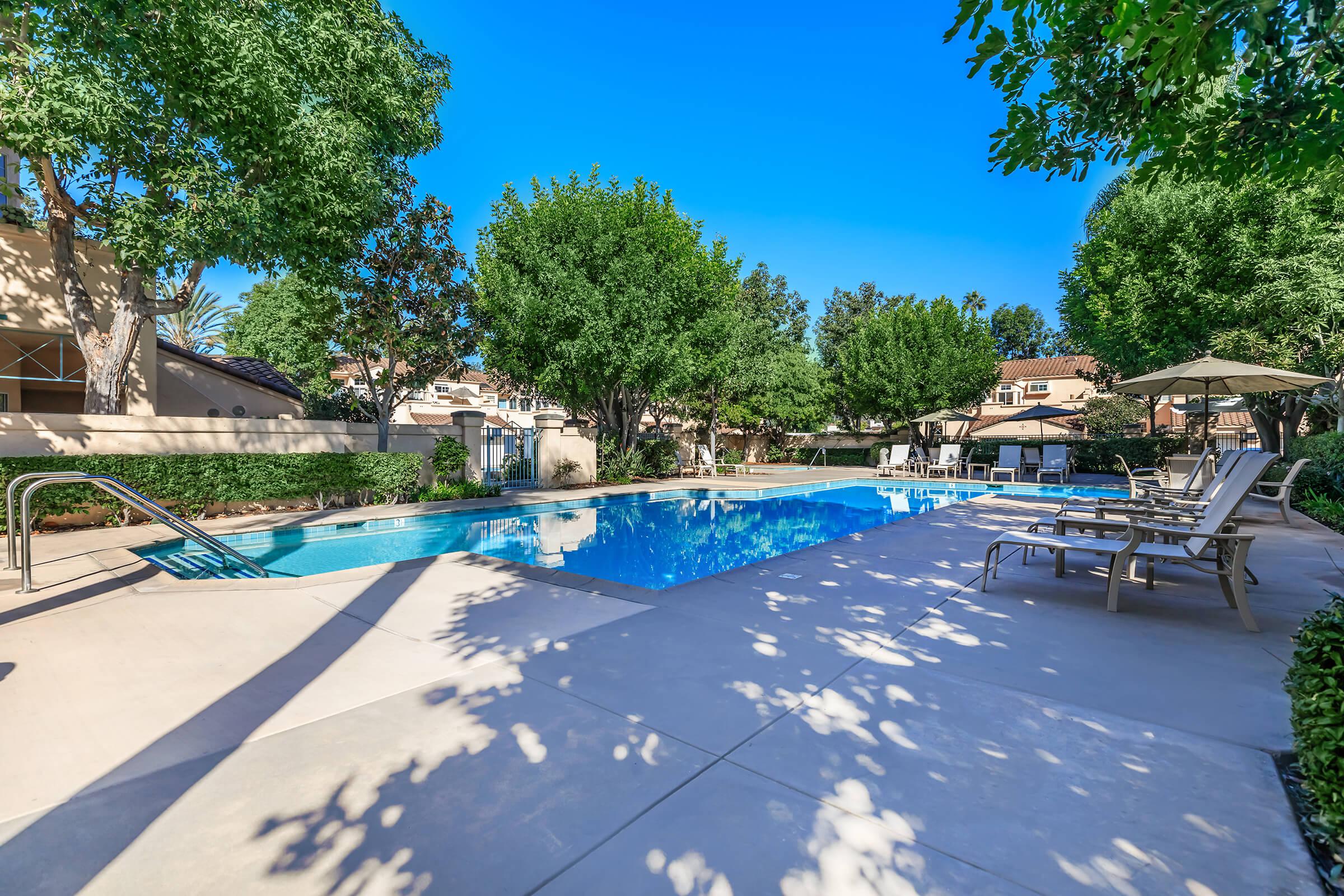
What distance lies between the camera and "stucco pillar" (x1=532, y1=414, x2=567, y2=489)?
55.3 ft

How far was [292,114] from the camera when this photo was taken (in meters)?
9.84

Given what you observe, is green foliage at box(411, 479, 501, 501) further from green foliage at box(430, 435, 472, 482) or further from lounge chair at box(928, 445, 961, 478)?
lounge chair at box(928, 445, 961, 478)

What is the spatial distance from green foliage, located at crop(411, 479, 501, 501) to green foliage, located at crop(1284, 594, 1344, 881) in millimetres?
13744

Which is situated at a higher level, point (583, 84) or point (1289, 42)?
point (583, 84)

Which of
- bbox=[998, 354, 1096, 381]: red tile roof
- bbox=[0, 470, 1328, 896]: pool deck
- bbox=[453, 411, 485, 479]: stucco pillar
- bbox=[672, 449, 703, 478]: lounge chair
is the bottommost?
bbox=[0, 470, 1328, 896]: pool deck

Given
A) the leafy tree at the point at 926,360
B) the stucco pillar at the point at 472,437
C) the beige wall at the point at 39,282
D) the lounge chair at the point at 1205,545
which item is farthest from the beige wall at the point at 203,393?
the leafy tree at the point at 926,360

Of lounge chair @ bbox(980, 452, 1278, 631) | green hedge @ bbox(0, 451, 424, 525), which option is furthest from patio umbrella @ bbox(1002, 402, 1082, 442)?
green hedge @ bbox(0, 451, 424, 525)

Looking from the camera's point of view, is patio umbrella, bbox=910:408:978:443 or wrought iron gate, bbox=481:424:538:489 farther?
patio umbrella, bbox=910:408:978:443

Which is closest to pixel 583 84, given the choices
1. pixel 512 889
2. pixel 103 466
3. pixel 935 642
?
pixel 103 466

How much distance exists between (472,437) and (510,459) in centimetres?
197

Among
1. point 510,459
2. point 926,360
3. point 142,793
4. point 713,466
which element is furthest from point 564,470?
point 926,360

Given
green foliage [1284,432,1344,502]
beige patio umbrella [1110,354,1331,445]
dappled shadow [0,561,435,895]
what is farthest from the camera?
green foliage [1284,432,1344,502]

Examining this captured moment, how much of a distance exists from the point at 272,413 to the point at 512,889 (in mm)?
20473

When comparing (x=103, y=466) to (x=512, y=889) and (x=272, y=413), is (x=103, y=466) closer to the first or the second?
(x=272, y=413)
